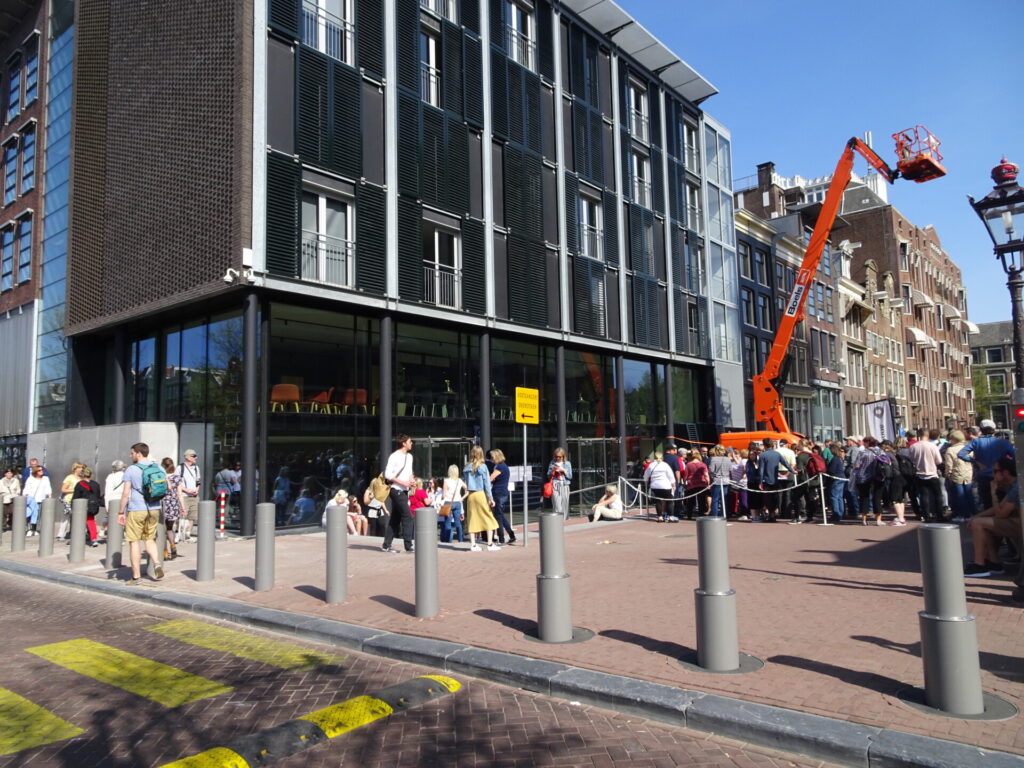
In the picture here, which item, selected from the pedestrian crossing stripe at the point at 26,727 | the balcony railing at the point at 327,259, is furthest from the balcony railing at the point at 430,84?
the pedestrian crossing stripe at the point at 26,727

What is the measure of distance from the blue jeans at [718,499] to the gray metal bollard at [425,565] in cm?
1109

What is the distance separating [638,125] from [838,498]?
17.9m

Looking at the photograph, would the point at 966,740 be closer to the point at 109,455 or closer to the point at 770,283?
the point at 109,455

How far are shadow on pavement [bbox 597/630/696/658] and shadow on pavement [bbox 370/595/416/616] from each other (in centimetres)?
208

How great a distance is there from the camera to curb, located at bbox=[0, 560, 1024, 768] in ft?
12.4

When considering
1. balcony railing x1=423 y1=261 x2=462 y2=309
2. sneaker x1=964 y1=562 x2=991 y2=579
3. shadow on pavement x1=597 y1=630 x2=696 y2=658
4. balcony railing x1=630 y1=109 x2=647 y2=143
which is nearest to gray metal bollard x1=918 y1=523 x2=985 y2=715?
shadow on pavement x1=597 y1=630 x2=696 y2=658

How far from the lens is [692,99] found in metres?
31.8

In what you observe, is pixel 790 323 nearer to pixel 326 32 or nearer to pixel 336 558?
pixel 326 32

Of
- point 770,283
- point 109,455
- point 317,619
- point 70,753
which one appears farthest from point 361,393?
point 770,283

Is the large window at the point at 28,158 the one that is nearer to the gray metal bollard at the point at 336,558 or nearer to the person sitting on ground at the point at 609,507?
the person sitting on ground at the point at 609,507

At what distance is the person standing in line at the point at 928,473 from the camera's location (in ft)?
44.8

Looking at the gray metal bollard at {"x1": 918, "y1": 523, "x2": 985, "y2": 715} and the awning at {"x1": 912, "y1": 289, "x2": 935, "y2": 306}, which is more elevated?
the awning at {"x1": 912, "y1": 289, "x2": 935, "y2": 306}

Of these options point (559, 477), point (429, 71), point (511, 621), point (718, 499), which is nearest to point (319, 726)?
point (511, 621)

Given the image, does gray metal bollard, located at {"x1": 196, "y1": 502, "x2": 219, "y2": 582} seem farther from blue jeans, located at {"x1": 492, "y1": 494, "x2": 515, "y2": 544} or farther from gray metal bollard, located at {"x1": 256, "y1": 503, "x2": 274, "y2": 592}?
blue jeans, located at {"x1": 492, "y1": 494, "x2": 515, "y2": 544}
